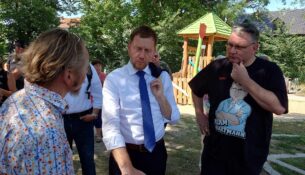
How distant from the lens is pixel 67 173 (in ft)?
4.97

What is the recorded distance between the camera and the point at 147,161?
2.81 m

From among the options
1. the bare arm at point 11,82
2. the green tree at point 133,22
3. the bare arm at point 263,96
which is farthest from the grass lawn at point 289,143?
the green tree at point 133,22

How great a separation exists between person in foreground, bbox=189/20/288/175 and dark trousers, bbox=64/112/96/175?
1.56 metres

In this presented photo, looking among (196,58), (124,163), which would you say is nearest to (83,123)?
(124,163)

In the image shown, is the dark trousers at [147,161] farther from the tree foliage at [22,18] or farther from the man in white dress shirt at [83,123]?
the tree foliage at [22,18]

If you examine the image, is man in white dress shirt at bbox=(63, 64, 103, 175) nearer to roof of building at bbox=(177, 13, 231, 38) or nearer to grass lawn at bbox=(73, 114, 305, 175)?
grass lawn at bbox=(73, 114, 305, 175)

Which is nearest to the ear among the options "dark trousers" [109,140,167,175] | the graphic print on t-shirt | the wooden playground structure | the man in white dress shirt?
"dark trousers" [109,140,167,175]

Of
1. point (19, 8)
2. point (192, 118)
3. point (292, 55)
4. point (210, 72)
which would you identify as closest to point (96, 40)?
point (19, 8)

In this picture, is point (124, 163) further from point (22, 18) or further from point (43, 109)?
point (22, 18)

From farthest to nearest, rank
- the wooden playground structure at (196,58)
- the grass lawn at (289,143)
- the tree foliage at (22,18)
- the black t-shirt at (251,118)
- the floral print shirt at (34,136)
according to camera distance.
Answer: the tree foliage at (22,18) < the wooden playground structure at (196,58) < the grass lawn at (289,143) < the black t-shirt at (251,118) < the floral print shirt at (34,136)

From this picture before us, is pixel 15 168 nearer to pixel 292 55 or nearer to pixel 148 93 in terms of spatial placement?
pixel 148 93

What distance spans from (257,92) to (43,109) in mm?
1814

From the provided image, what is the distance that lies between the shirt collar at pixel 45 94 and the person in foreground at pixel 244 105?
168 cm

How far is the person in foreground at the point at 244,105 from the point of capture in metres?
2.82
